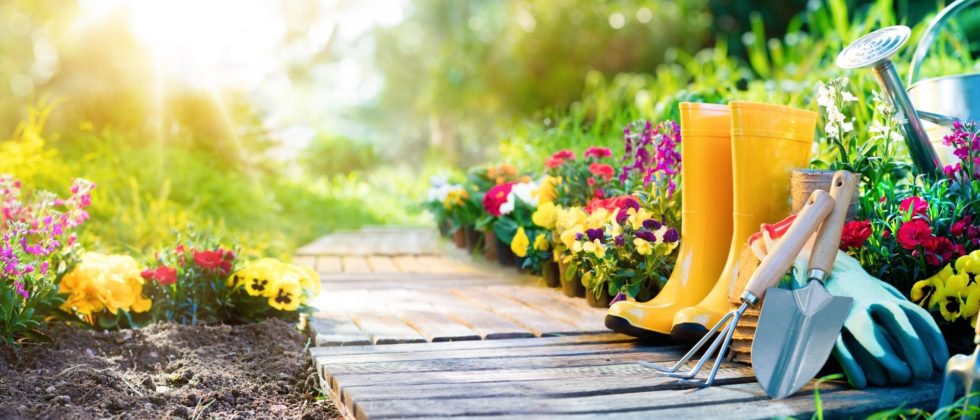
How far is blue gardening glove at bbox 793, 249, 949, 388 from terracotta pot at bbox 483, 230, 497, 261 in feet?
6.95

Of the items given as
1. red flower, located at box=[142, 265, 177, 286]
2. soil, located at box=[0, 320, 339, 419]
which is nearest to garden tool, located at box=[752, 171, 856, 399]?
soil, located at box=[0, 320, 339, 419]

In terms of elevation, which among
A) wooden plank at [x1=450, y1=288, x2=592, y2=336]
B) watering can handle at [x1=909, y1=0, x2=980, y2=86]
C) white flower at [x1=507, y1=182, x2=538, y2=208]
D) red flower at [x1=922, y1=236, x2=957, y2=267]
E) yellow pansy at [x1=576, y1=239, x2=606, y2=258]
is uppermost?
watering can handle at [x1=909, y1=0, x2=980, y2=86]

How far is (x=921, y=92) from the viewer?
2.47 m

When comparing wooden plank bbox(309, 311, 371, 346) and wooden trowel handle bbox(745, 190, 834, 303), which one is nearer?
wooden trowel handle bbox(745, 190, 834, 303)

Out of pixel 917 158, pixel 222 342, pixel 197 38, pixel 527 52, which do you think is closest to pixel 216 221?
pixel 197 38

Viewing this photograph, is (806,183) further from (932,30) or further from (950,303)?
(932,30)

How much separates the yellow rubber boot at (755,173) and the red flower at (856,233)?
14 centimetres

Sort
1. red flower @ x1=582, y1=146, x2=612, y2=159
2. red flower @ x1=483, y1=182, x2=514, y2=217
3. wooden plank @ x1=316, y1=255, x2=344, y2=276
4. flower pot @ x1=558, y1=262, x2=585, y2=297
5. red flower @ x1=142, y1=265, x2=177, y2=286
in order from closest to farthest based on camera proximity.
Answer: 1. red flower @ x1=142, y1=265, x2=177, y2=286
2. flower pot @ x1=558, y1=262, x2=585, y2=297
3. red flower @ x1=582, y1=146, x2=612, y2=159
4. wooden plank @ x1=316, y1=255, x2=344, y2=276
5. red flower @ x1=483, y1=182, x2=514, y2=217

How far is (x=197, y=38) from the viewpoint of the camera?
6684mm

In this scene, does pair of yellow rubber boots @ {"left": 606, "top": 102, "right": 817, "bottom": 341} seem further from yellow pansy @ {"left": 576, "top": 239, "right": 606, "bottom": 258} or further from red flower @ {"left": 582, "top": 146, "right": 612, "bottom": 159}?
red flower @ {"left": 582, "top": 146, "right": 612, "bottom": 159}

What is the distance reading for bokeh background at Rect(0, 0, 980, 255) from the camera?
4.65 metres

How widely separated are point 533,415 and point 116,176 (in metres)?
4.11

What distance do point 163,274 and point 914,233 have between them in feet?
6.23

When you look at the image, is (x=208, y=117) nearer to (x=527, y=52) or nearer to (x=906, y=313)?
(x=527, y=52)
